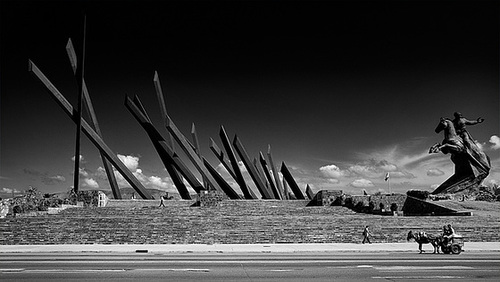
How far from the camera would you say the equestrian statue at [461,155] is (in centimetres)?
2461

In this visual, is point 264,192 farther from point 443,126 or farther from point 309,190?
point 443,126

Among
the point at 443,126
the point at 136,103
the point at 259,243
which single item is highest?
the point at 136,103

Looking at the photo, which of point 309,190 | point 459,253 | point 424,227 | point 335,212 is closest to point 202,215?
point 335,212

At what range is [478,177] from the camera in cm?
2455

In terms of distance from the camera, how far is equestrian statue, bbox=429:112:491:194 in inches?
969

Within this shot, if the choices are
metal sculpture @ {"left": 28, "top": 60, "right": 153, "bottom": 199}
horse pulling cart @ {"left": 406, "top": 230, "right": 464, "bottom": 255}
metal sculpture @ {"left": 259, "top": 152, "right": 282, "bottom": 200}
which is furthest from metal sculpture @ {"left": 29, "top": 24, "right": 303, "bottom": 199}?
horse pulling cart @ {"left": 406, "top": 230, "right": 464, "bottom": 255}

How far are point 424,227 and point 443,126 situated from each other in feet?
35.6

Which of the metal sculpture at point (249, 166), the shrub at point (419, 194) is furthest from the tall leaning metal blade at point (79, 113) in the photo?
the shrub at point (419, 194)

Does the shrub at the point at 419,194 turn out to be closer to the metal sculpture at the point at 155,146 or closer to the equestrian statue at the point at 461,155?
the equestrian statue at the point at 461,155

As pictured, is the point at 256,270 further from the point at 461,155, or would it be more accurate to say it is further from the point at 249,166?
the point at 249,166

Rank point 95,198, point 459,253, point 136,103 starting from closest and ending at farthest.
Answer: point 459,253 < point 95,198 < point 136,103

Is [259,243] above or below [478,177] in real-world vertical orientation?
below

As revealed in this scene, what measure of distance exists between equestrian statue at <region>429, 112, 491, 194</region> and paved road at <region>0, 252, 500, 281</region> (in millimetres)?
15282

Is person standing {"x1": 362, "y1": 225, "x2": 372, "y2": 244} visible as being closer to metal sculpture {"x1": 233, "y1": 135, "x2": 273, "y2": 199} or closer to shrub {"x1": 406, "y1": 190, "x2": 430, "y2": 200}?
shrub {"x1": 406, "y1": 190, "x2": 430, "y2": 200}
